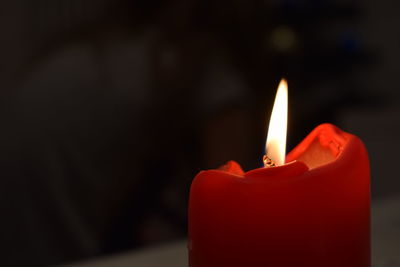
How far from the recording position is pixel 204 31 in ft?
2.68

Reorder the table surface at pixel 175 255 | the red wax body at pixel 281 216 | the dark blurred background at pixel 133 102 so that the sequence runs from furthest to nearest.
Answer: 1. the dark blurred background at pixel 133 102
2. the table surface at pixel 175 255
3. the red wax body at pixel 281 216

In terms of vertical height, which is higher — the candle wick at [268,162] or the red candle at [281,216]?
the candle wick at [268,162]

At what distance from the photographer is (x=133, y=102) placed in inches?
31.9

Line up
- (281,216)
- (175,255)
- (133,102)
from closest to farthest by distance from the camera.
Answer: (281,216), (175,255), (133,102)

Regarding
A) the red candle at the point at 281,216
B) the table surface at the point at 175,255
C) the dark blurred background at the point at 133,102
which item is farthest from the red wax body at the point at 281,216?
the dark blurred background at the point at 133,102

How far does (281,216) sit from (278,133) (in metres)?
0.07

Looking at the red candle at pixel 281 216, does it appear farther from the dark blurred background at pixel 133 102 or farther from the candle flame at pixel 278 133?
the dark blurred background at pixel 133 102

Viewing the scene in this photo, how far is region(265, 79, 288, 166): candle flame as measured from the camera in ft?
1.00

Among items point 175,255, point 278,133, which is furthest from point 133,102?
point 278,133

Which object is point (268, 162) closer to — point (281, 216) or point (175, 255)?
point (281, 216)

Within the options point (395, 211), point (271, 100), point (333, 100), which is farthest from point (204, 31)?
point (395, 211)

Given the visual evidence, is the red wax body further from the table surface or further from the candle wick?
the table surface

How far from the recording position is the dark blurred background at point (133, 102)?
76 centimetres

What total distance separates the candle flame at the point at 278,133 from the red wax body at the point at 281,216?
0.04m
